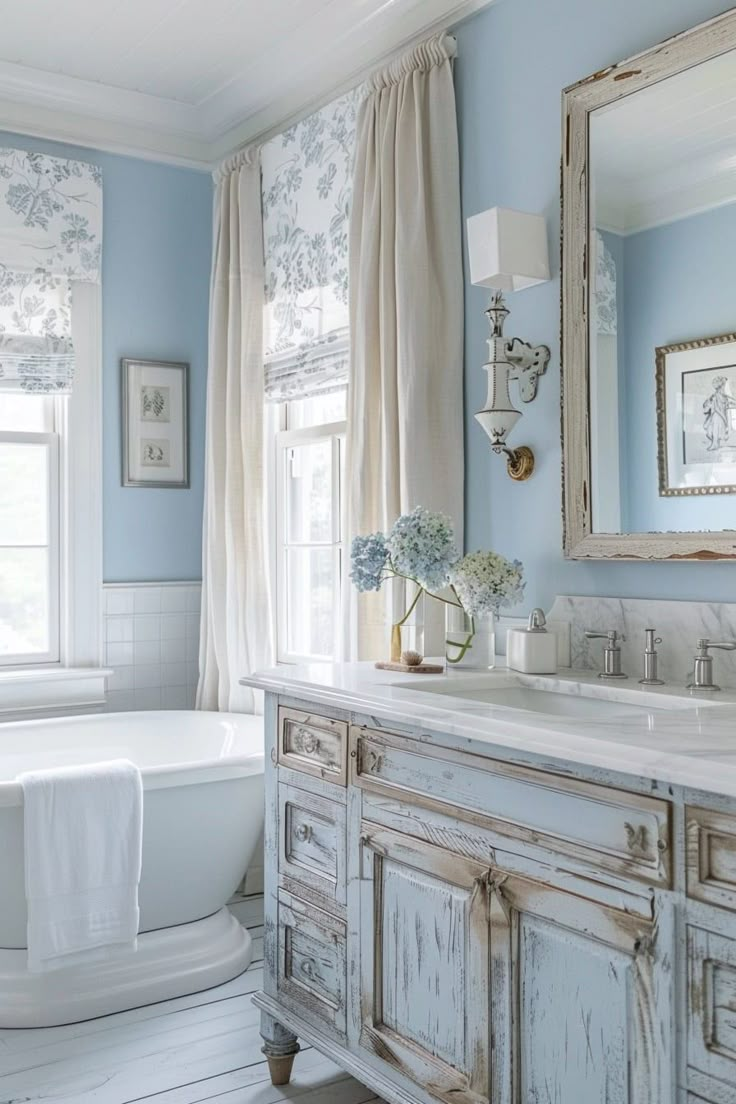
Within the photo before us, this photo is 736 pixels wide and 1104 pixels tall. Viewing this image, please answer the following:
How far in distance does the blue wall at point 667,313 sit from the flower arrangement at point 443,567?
1.05 ft

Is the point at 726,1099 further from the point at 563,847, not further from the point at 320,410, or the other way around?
the point at 320,410

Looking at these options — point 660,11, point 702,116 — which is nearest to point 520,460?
point 702,116

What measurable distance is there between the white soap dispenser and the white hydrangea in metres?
0.09

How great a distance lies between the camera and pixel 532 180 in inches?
106

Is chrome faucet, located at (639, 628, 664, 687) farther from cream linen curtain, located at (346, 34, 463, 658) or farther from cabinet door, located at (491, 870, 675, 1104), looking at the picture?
cream linen curtain, located at (346, 34, 463, 658)

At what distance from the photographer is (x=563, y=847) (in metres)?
1.67

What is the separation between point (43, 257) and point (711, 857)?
321cm

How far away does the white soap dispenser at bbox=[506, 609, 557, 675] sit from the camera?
7.72 ft

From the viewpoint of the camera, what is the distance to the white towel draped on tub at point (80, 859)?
2695mm

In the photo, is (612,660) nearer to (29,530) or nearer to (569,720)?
(569,720)

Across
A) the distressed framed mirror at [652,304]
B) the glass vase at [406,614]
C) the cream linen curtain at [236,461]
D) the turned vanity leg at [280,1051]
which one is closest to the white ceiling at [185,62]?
the cream linen curtain at [236,461]

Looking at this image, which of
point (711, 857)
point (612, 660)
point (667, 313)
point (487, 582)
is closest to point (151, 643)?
point (487, 582)

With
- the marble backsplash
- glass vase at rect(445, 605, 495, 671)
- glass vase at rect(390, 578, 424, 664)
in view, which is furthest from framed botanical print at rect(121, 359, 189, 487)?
the marble backsplash

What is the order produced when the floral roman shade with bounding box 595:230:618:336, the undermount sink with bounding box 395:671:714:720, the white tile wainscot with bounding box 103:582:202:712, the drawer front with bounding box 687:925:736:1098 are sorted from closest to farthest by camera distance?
the drawer front with bounding box 687:925:736:1098 < the undermount sink with bounding box 395:671:714:720 < the floral roman shade with bounding box 595:230:618:336 < the white tile wainscot with bounding box 103:582:202:712
